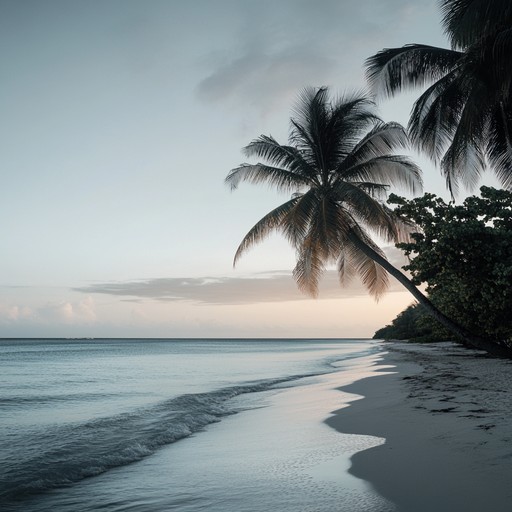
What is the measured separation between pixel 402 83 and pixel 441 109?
1.59 metres

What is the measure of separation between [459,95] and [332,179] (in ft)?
17.5

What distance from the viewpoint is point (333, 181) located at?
17906 mm

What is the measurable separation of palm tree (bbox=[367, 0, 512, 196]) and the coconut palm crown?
6.21 ft

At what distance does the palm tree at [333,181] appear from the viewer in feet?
53.1

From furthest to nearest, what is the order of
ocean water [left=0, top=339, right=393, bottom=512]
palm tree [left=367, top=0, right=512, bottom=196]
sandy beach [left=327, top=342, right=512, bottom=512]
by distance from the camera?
palm tree [left=367, top=0, right=512, bottom=196] → ocean water [left=0, top=339, right=393, bottom=512] → sandy beach [left=327, top=342, right=512, bottom=512]

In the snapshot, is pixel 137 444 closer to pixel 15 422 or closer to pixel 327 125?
pixel 15 422

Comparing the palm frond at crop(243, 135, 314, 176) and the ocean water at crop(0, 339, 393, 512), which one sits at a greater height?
the palm frond at crop(243, 135, 314, 176)

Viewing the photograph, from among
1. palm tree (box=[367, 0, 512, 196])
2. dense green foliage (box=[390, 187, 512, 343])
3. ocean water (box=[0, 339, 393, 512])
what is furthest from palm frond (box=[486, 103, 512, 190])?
ocean water (box=[0, 339, 393, 512])

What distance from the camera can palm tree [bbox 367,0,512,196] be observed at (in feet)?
41.3

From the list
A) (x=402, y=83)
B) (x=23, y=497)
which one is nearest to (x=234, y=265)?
(x=402, y=83)

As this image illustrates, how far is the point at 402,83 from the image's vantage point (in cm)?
1519

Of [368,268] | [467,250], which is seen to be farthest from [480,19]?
[368,268]

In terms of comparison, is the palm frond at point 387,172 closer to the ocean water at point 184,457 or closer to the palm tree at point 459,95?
the palm tree at point 459,95

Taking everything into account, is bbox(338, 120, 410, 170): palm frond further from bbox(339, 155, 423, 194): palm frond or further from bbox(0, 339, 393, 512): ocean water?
bbox(0, 339, 393, 512): ocean water
